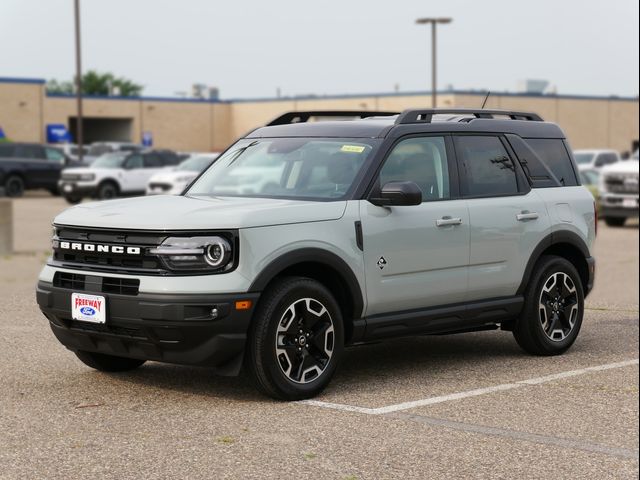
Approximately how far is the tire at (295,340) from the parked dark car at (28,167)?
33.2 metres

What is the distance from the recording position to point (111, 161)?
121 ft

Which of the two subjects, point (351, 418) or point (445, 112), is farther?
point (445, 112)

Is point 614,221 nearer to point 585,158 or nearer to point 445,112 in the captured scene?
point 585,158

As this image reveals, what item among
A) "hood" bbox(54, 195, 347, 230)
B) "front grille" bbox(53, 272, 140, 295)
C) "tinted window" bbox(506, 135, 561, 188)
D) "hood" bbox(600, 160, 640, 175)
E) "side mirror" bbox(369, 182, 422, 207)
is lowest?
"front grille" bbox(53, 272, 140, 295)

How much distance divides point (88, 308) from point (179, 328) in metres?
0.69

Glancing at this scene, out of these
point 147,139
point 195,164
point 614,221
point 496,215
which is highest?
point 147,139

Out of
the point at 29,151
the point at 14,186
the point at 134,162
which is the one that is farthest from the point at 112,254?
the point at 29,151

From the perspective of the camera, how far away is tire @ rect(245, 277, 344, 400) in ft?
23.1

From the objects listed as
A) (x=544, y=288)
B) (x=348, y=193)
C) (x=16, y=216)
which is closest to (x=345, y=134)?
(x=348, y=193)

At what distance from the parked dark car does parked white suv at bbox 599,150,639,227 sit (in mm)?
20952

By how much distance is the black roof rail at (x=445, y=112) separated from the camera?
823cm

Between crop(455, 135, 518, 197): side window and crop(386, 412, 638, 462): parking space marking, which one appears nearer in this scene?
crop(386, 412, 638, 462): parking space marking

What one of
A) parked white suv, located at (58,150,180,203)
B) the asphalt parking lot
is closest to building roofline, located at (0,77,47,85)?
parked white suv, located at (58,150,180,203)

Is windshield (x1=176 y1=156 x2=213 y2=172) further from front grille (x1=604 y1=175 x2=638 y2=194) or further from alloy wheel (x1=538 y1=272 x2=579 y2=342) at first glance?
alloy wheel (x1=538 y1=272 x2=579 y2=342)
